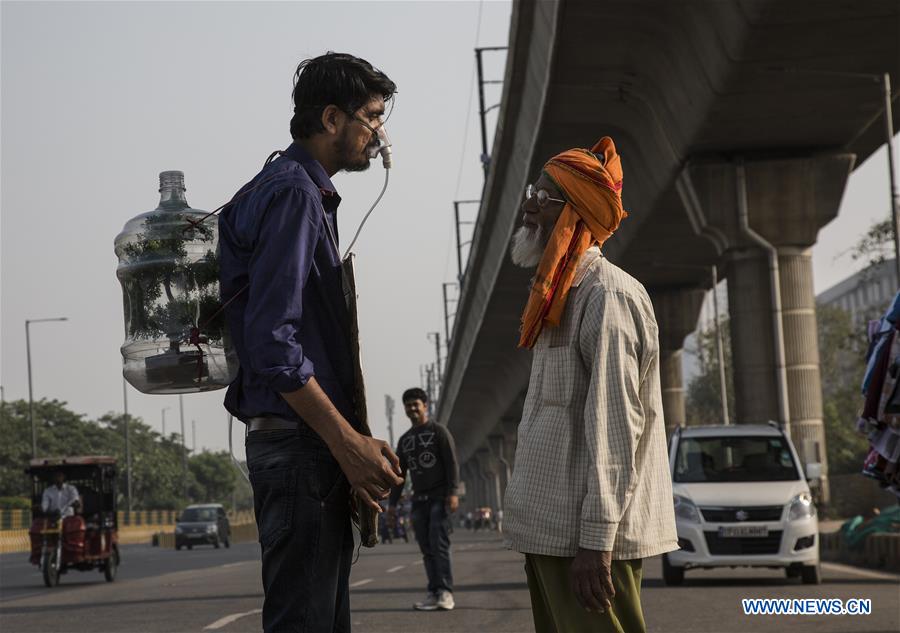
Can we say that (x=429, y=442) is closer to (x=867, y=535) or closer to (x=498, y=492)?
(x=867, y=535)

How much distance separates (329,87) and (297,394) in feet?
2.98

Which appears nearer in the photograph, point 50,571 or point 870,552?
point 870,552

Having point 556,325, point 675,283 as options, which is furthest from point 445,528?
point 675,283

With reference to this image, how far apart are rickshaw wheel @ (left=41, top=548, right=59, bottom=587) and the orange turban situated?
737 inches

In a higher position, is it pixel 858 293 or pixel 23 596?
pixel 858 293

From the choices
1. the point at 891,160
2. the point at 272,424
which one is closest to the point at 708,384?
the point at 891,160

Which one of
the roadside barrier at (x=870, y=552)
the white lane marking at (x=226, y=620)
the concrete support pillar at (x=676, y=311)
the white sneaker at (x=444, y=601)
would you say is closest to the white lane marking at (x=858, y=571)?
the roadside barrier at (x=870, y=552)

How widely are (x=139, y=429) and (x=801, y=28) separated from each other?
410 ft

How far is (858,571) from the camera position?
1905 cm

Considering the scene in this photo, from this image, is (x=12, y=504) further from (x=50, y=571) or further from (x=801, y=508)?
(x=801, y=508)

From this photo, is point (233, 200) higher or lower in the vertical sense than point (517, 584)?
higher

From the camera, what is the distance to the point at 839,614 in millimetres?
12352

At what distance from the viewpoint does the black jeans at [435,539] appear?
1350cm

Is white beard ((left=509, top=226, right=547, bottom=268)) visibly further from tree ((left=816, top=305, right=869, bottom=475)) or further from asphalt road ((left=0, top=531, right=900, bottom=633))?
tree ((left=816, top=305, right=869, bottom=475))
